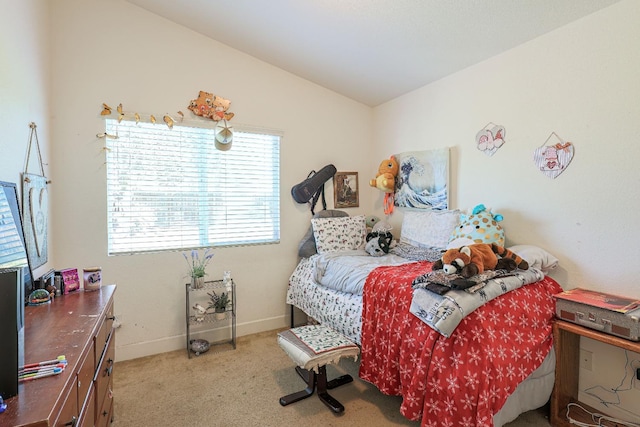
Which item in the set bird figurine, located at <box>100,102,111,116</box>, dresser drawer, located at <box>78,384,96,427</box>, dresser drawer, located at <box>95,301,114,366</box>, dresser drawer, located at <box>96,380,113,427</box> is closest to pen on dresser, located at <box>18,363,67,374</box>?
dresser drawer, located at <box>78,384,96,427</box>

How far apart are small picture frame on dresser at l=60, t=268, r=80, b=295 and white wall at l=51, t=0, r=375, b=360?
0.90 m

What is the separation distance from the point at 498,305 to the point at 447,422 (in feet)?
2.09

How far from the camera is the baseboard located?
2652mm

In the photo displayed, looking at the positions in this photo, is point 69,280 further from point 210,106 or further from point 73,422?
point 210,106

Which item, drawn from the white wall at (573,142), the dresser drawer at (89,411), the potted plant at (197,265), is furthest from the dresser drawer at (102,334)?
the white wall at (573,142)

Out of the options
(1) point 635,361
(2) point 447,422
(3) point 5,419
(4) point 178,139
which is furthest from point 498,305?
(4) point 178,139

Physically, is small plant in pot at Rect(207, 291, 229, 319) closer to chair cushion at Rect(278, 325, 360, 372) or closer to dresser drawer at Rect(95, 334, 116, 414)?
chair cushion at Rect(278, 325, 360, 372)

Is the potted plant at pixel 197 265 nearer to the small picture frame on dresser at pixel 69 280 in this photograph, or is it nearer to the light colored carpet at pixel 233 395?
the light colored carpet at pixel 233 395

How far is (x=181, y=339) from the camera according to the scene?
285 centimetres

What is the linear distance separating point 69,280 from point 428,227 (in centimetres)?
262

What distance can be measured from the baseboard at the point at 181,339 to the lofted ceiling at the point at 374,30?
2.57m

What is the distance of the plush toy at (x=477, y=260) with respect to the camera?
69.9 inches

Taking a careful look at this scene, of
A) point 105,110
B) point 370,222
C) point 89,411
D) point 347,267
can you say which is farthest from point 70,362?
point 370,222

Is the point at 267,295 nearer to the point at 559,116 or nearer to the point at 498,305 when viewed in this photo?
the point at 498,305
